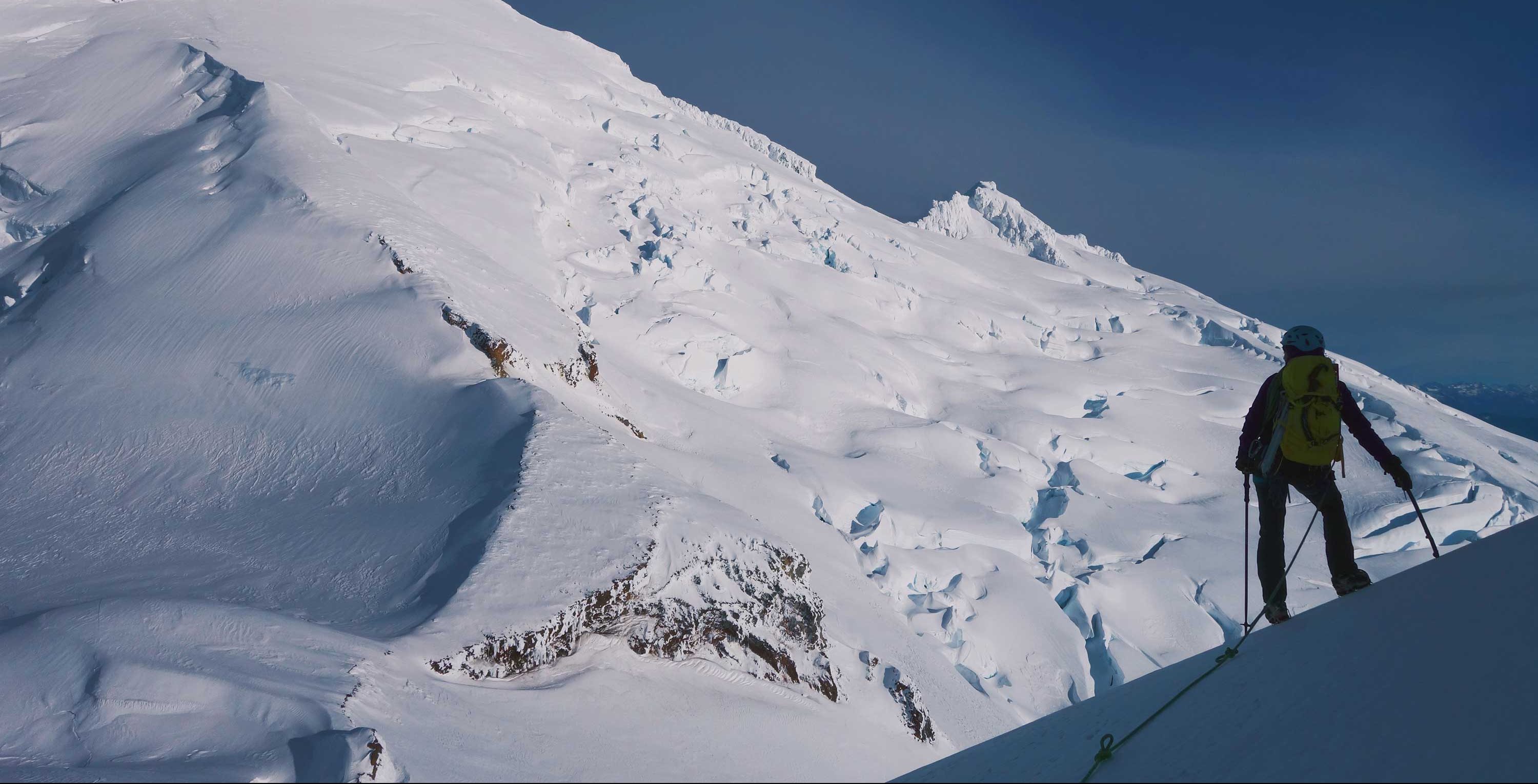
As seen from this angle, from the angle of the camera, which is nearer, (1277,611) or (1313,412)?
(1313,412)

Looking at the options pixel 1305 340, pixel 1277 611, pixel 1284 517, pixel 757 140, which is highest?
pixel 757 140

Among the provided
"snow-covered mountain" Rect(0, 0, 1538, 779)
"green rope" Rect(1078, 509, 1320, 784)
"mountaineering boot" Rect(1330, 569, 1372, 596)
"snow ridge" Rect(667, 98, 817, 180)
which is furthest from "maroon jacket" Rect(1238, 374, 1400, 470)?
"snow ridge" Rect(667, 98, 817, 180)

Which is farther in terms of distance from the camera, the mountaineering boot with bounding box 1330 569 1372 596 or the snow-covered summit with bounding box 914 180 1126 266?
the snow-covered summit with bounding box 914 180 1126 266

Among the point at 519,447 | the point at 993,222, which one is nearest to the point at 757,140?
the point at 993,222

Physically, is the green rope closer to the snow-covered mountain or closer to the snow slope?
the snow slope

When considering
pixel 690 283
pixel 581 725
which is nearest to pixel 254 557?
pixel 581 725

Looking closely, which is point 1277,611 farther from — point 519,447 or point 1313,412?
point 519,447

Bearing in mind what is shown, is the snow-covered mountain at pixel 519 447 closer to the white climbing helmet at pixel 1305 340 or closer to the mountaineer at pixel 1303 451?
the mountaineer at pixel 1303 451

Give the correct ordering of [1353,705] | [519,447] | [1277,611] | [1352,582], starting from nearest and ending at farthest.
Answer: [1353,705]
[1352,582]
[1277,611]
[519,447]
